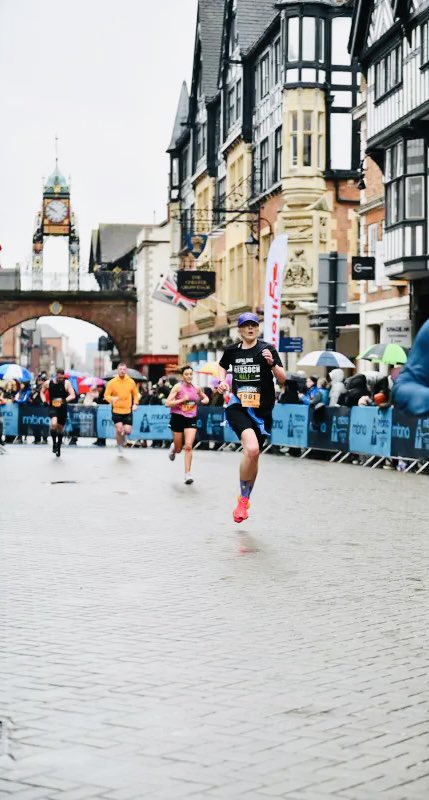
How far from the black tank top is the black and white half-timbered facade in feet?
31.4

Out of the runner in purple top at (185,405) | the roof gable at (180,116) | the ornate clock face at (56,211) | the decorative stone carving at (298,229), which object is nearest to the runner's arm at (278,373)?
the runner in purple top at (185,405)

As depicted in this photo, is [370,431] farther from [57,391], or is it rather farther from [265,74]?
[265,74]

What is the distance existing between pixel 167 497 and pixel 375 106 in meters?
22.5

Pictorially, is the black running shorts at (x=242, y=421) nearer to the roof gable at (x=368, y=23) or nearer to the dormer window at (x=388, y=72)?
the dormer window at (x=388, y=72)

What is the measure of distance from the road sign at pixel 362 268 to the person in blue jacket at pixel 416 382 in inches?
1356

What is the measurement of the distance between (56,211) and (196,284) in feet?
232

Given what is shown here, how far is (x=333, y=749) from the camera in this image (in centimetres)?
513

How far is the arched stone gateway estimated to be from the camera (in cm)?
8456

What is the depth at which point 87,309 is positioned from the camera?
281ft

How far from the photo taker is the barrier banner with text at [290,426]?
29125mm

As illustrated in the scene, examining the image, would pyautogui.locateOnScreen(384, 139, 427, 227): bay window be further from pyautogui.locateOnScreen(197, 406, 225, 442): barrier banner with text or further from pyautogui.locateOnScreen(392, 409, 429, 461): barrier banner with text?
pyautogui.locateOnScreen(392, 409, 429, 461): barrier banner with text

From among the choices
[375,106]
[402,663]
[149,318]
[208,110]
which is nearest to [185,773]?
[402,663]

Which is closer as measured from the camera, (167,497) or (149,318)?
(167,497)

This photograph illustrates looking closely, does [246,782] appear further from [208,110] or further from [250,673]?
[208,110]
